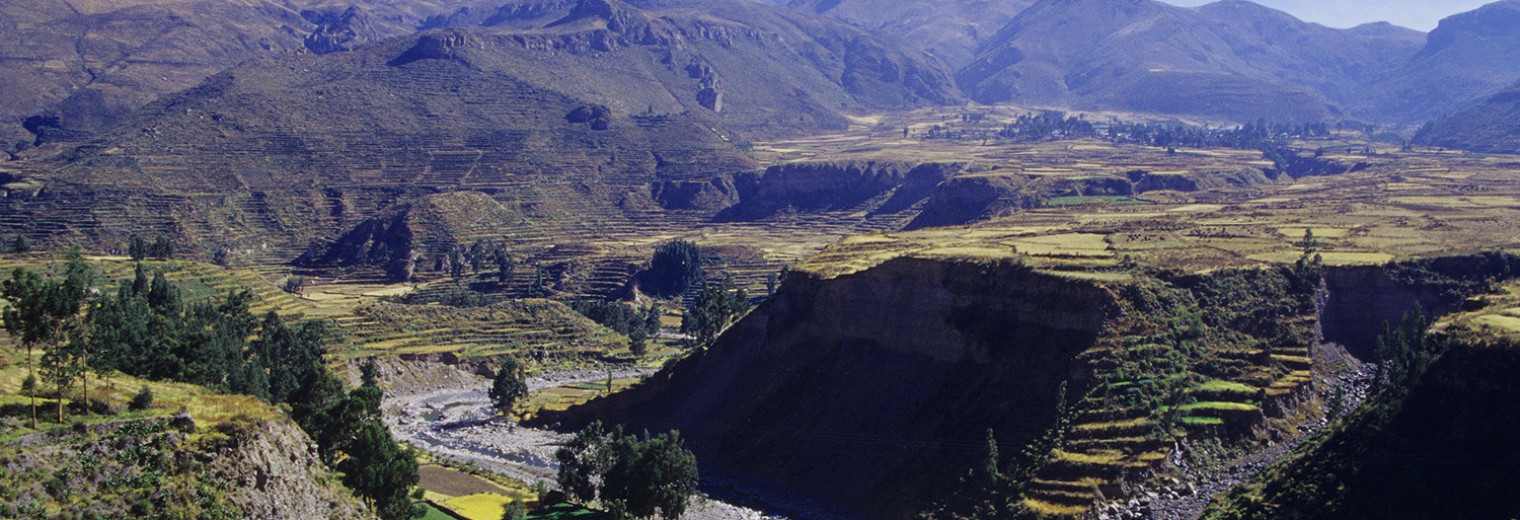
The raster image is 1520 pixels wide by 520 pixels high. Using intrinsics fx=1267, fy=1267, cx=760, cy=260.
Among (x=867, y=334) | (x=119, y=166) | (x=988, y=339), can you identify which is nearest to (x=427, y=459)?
(x=867, y=334)

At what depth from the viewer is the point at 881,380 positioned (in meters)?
79.8

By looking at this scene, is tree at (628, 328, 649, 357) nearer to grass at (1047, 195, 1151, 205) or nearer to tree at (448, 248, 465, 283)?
tree at (448, 248, 465, 283)

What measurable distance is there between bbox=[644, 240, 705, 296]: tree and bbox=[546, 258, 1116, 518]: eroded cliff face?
5998cm

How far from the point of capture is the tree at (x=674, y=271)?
156250 millimetres

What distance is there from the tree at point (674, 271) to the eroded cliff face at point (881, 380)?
60.0m

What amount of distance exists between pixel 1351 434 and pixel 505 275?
11600cm

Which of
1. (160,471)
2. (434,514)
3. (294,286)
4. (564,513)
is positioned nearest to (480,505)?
(434,514)

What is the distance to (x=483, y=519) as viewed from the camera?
69125 millimetres

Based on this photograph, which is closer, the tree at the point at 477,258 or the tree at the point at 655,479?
the tree at the point at 655,479

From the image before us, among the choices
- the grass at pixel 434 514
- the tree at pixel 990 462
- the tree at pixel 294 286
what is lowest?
the grass at pixel 434 514

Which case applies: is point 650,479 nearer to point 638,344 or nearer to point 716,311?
point 716,311

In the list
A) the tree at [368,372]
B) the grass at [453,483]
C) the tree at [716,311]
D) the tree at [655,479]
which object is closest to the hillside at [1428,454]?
the tree at [655,479]

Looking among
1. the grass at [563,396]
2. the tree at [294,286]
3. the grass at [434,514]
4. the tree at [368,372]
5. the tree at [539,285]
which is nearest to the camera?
the grass at [434,514]

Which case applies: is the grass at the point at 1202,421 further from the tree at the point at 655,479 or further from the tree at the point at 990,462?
the tree at the point at 655,479
